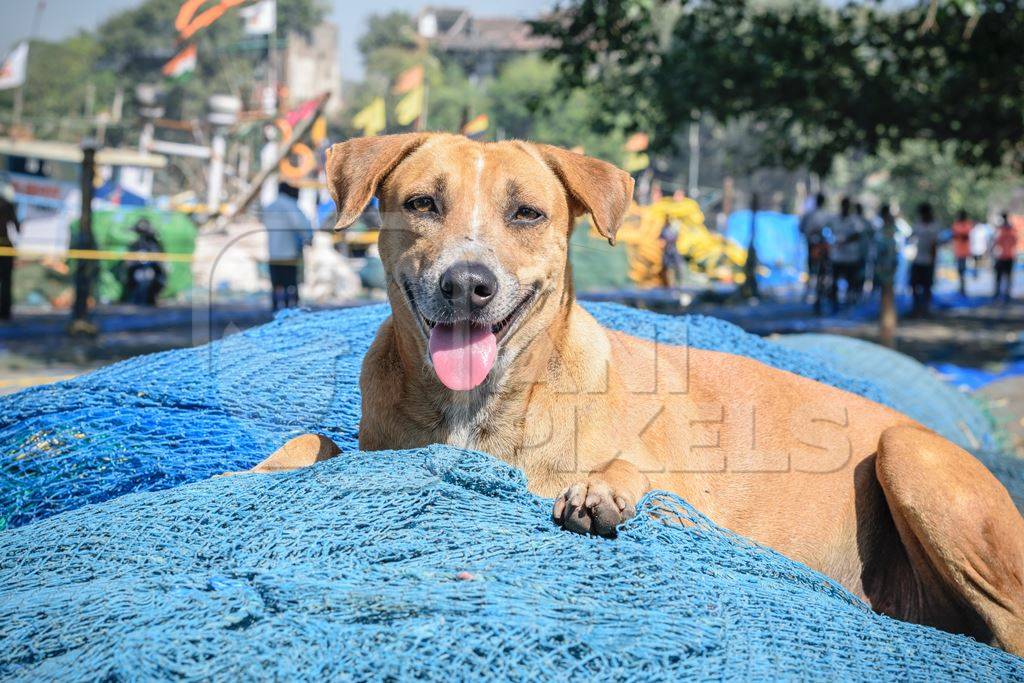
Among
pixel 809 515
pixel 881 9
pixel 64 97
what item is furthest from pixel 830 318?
pixel 64 97

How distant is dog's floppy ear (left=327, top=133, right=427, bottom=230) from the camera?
343 centimetres

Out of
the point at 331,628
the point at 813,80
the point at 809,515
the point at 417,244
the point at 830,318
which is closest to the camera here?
the point at 331,628

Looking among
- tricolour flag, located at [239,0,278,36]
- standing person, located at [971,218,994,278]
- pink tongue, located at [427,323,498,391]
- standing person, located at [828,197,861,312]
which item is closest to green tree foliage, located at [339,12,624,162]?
Answer: tricolour flag, located at [239,0,278,36]

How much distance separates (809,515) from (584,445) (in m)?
1.11

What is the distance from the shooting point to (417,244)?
10.8 feet

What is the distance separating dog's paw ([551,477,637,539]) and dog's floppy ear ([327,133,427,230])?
134cm

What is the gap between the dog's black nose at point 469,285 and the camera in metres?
3.03

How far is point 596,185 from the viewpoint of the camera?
3.52 m

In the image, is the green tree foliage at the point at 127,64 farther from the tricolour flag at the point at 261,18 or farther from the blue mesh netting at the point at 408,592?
the blue mesh netting at the point at 408,592

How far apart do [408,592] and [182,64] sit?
2082 centimetres

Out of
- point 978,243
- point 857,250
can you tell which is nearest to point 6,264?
point 857,250

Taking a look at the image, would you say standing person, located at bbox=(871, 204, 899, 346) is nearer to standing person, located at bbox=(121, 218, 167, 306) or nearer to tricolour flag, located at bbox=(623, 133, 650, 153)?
tricolour flag, located at bbox=(623, 133, 650, 153)

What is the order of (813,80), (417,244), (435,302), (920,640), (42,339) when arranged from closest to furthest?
(920,640) → (435,302) → (417,244) → (813,80) → (42,339)

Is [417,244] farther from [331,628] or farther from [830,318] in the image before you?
[830,318]
